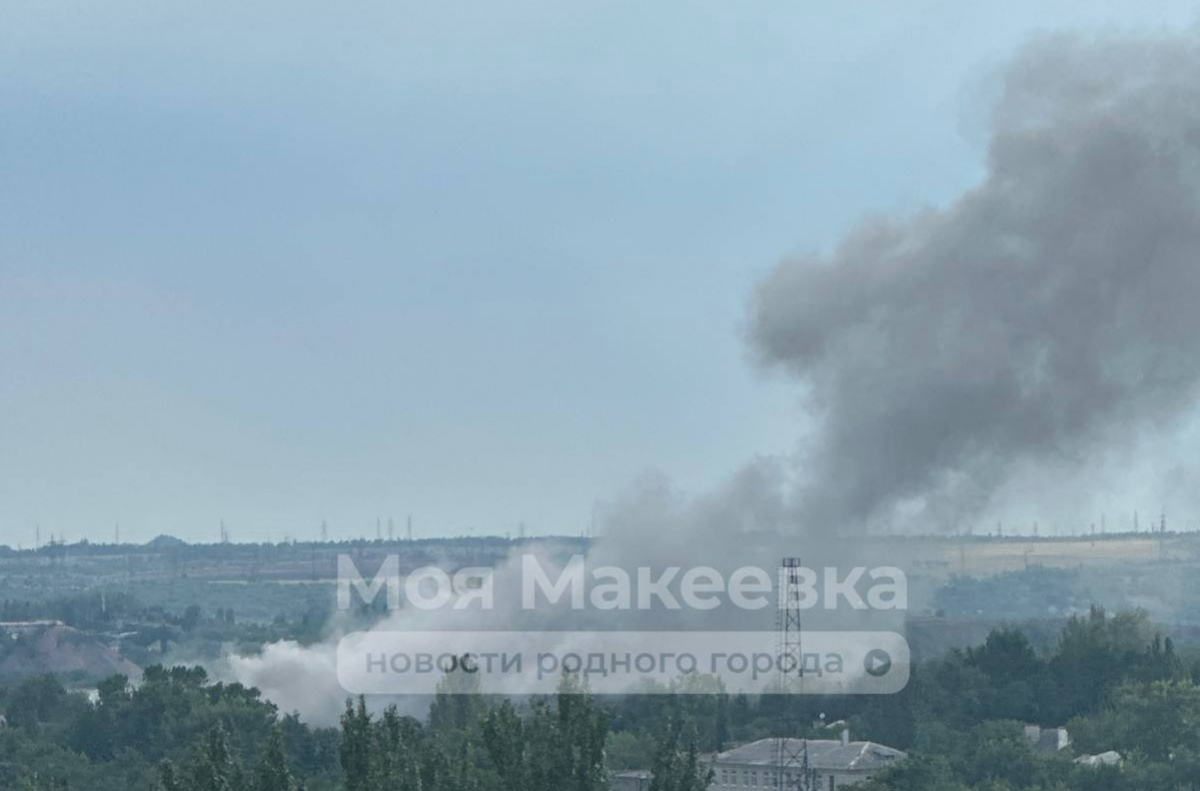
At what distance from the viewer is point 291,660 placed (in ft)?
498

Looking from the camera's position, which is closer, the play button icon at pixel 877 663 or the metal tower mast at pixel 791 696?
the metal tower mast at pixel 791 696

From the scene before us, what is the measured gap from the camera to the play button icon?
442 ft

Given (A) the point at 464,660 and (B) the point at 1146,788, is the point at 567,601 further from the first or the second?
(B) the point at 1146,788

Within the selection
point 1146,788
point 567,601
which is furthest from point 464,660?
point 1146,788

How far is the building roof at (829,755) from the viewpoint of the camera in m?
109

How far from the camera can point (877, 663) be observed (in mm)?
137500

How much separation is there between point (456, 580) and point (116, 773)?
135 ft

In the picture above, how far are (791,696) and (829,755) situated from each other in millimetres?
12450

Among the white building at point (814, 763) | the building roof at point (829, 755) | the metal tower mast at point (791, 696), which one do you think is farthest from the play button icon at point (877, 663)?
the white building at point (814, 763)

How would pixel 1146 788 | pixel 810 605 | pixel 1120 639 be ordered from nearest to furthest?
1. pixel 1146 788
2. pixel 810 605
3. pixel 1120 639

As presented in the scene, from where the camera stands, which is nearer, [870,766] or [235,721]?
[870,766]

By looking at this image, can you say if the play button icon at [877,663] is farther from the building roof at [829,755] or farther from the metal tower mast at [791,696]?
the building roof at [829,755]

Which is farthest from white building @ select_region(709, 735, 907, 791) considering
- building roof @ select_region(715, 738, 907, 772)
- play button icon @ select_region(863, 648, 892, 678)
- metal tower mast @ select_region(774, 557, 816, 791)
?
play button icon @ select_region(863, 648, 892, 678)

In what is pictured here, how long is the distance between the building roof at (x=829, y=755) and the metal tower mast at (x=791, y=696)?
72 cm
